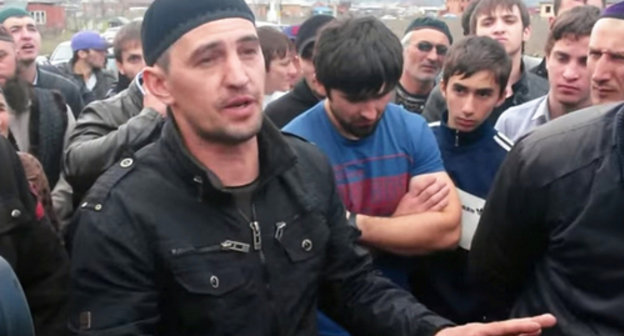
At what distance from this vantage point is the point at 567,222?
7.27 feet

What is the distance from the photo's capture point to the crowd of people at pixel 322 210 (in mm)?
2025

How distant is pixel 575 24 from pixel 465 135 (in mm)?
1018

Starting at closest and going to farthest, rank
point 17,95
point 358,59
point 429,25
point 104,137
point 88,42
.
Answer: point 358,59, point 104,137, point 17,95, point 429,25, point 88,42

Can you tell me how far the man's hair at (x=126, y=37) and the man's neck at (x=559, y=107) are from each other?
8.14 feet

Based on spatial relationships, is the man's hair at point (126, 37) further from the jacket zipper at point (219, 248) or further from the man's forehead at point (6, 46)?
the jacket zipper at point (219, 248)

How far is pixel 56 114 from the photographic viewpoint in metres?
4.25

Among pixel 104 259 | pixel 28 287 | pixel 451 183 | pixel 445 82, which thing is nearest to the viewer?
pixel 104 259

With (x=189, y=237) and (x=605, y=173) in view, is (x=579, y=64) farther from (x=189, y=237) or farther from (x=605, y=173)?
(x=189, y=237)

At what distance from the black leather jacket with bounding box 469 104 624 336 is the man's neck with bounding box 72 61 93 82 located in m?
7.49

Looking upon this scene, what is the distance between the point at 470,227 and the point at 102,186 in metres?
1.47

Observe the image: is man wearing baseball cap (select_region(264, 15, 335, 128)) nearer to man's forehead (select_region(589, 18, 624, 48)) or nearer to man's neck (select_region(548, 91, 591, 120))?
man's neck (select_region(548, 91, 591, 120))

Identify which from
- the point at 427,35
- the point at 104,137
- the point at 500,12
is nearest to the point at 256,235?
the point at 104,137

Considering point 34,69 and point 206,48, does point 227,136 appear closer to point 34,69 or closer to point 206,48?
point 206,48

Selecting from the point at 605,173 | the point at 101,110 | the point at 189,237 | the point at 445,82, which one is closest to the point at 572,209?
the point at 605,173
